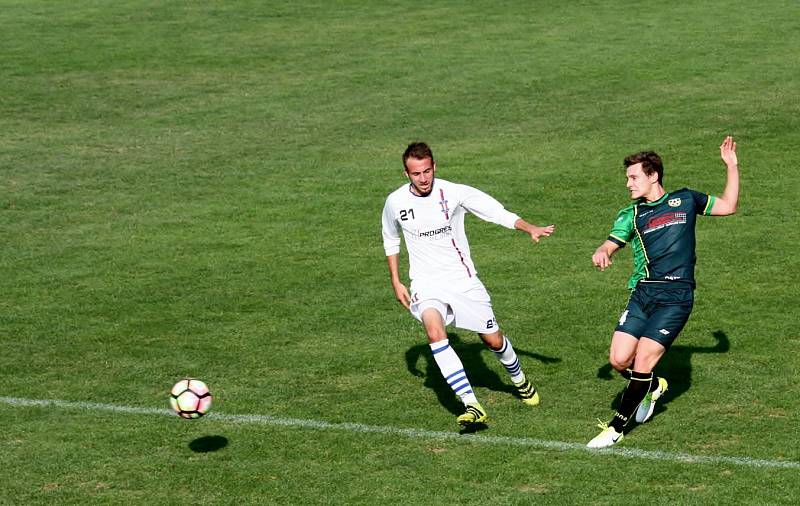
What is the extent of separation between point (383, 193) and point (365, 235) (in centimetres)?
229

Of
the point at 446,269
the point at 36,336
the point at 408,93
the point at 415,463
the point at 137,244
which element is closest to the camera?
the point at 415,463

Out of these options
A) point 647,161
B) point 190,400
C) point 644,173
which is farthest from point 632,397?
point 190,400

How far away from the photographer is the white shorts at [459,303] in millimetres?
11672

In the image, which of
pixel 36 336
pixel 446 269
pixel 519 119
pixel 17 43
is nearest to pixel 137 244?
pixel 36 336

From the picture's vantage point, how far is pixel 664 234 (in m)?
11.4

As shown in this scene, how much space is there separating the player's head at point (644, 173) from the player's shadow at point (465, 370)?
248 cm

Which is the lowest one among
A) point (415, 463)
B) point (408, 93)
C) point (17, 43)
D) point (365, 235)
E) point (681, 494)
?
point (681, 494)

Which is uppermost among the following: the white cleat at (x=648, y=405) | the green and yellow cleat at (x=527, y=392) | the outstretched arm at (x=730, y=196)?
the outstretched arm at (x=730, y=196)

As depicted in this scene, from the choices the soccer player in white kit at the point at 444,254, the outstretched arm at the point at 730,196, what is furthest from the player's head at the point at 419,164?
the outstretched arm at the point at 730,196

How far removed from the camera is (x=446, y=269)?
11.8m

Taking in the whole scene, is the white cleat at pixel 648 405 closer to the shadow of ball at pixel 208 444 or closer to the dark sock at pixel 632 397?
the dark sock at pixel 632 397

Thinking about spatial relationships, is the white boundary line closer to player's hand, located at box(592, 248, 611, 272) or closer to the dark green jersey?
player's hand, located at box(592, 248, 611, 272)

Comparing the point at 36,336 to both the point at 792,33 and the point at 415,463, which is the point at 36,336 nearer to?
the point at 415,463

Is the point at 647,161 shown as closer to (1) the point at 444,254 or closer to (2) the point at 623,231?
(2) the point at 623,231
